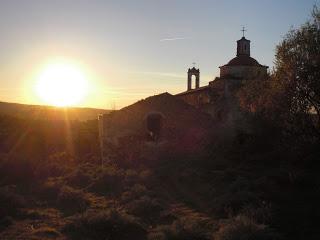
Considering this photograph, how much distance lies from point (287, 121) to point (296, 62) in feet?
9.13

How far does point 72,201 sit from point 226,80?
23.5m

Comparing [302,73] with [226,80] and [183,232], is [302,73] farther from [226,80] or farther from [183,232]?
[226,80]

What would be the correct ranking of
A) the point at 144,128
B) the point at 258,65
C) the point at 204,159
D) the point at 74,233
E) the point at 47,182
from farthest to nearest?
the point at 258,65 → the point at 144,128 → the point at 204,159 → the point at 47,182 → the point at 74,233

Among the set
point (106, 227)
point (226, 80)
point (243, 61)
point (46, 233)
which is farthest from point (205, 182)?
point (243, 61)

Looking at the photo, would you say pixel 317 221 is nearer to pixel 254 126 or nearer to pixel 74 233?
pixel 74 233

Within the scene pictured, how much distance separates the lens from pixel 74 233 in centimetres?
1512

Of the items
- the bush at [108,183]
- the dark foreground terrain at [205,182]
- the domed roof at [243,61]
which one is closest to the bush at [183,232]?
the dark foreground terrain at [205,182]

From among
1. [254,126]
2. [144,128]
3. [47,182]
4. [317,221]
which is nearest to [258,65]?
[254,126]

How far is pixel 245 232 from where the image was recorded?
12.9 m

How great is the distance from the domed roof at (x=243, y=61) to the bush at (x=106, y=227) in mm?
31782

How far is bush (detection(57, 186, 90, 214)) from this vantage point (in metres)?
18.9

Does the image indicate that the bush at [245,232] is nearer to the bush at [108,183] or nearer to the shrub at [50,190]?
the bush at [108,183]

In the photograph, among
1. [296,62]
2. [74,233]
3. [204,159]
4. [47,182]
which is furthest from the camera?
[204,159]

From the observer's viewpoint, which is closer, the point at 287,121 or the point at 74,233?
the point at 74,233
